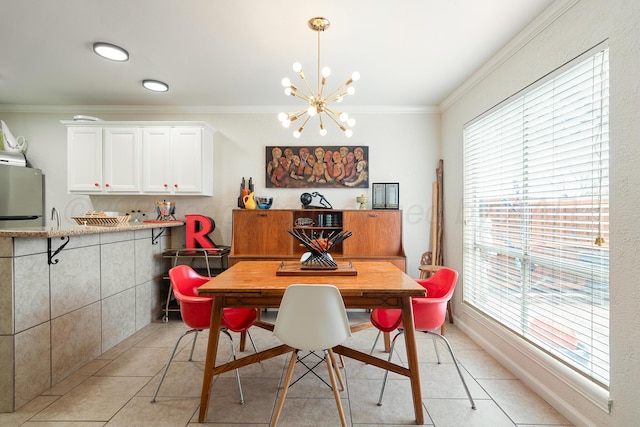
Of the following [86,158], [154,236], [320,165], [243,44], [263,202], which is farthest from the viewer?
[320,165]

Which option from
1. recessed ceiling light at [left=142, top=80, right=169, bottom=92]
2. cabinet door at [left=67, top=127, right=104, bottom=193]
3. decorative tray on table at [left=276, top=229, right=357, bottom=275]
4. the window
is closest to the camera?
the window

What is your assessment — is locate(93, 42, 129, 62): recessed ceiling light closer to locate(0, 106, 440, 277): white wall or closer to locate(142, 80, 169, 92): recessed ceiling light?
locate(142, 80, 169, 92): recessed ceiling light

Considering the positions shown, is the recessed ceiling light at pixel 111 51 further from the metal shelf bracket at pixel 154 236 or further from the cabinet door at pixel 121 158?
the metal shelf bracket at pixel 154 236

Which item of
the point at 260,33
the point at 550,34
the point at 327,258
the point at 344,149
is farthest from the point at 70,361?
the point at 550,34

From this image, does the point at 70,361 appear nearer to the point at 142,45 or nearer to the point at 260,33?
the point at 142,45

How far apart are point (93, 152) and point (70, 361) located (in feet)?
8.18

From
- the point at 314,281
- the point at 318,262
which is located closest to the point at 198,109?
the point at 318,262

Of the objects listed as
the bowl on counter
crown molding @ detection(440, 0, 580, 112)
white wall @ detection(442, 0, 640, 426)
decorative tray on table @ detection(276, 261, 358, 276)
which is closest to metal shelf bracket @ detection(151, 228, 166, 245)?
the bowl on counter

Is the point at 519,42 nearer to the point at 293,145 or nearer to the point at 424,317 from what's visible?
the point at 424,317

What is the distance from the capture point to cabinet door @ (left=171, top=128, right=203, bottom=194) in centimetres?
371

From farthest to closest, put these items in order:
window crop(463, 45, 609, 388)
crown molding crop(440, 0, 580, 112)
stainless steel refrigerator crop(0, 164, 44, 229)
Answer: stainless steel refrigerator crop(0, 164, 44, 229), crown molding crop(440, 0, 580, 112), window crop(463, 45, 609, 388)

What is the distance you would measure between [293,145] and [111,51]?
212 centimetres

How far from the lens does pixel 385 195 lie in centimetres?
390

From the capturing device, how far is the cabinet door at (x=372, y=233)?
3.72m
